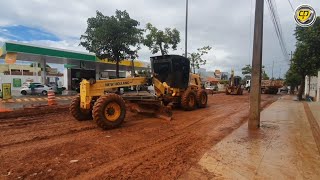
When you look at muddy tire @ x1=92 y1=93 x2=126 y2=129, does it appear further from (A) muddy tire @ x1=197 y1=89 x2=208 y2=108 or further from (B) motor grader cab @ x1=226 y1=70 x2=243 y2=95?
(B) motor grader cab @ x1=226 y1=70 x2=243 y2=95

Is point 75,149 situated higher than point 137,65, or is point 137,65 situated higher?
point 137,65

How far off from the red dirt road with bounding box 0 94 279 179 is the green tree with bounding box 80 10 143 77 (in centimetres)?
1752

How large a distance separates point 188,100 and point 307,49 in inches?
508

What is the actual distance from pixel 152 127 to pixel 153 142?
2130 mm

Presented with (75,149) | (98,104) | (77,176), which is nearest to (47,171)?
(77,176)

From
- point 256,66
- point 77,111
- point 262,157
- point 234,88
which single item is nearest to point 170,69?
point 256,66

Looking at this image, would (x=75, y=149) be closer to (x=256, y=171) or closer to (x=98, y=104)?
(x=98, y=104)

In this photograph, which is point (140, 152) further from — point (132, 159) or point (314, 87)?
point (314, 87)

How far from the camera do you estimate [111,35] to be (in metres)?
27.4

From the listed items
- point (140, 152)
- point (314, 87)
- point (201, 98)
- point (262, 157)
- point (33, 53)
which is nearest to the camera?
point (262, 157)

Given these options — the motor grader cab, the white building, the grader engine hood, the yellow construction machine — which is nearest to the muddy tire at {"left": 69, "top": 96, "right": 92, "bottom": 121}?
the yellow construction machine

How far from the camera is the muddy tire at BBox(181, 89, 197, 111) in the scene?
14.4 meters

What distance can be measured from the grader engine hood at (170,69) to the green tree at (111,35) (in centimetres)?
1402

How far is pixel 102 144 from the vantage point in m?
7.19
